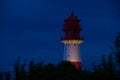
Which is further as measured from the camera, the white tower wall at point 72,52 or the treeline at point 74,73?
the white tower wall at point 72,52

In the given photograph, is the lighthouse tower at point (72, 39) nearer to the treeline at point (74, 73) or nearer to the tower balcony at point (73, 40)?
the tower balcony at point (73, 40)

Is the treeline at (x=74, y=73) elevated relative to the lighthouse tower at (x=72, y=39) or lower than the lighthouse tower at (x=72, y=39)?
lower

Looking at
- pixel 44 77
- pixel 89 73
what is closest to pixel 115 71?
pixel 89 73

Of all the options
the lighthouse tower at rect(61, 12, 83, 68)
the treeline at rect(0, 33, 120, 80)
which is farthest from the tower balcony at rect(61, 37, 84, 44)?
the treeline at rect(0, 33, 120, 80)

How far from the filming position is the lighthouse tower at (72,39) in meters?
73.4

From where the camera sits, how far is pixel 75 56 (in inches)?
2889

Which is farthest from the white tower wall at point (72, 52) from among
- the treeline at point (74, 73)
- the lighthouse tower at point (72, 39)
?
the treeline at point (74, 73)

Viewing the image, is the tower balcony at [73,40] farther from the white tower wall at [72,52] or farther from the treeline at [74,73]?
the treeline at [74,73]

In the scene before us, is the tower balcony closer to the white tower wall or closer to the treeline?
the white tower wall

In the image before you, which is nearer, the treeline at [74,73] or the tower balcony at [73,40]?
the treeline at [74,73]

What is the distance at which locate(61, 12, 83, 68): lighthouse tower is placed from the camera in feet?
241

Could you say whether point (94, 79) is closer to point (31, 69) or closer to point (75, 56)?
point (31, 69)

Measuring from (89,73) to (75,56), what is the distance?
38282mm

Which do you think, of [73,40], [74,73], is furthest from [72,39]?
[74,73]
